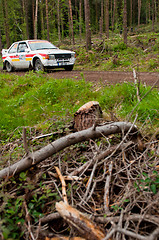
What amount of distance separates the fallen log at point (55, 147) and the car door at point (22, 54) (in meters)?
9.20

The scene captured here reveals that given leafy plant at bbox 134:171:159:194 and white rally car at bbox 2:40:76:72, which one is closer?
leafy plant at bbox 134:171:159:194

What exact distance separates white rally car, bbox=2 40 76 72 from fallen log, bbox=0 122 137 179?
7626 millimetres

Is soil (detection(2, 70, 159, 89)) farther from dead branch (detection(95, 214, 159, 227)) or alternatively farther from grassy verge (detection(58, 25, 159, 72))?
dead branch (detection(95, 214, 159, 227))

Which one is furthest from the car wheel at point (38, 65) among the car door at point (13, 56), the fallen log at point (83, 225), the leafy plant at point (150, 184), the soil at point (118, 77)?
the fallen log at point (83, 225)

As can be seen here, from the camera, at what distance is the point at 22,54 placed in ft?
37.0

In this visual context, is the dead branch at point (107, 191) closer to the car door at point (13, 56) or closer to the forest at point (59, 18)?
the car door at point (13, 56)

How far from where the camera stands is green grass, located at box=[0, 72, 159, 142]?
4414mm

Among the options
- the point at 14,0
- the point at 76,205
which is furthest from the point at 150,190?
the point at 14,0

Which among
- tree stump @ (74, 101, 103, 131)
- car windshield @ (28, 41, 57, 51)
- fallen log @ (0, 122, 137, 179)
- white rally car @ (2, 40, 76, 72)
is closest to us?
fallen log @ (0, 122, 137, 179)

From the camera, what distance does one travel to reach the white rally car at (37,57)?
987 centimetres

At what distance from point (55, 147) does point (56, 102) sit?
3369 millimetres

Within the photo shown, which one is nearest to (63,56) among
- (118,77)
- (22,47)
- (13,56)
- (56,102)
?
(22,47)

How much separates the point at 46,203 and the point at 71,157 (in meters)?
0.86

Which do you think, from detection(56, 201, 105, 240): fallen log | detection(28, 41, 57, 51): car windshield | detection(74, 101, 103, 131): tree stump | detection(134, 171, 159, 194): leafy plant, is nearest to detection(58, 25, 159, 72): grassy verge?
detection(28, 41, 57, 51): car windshield
